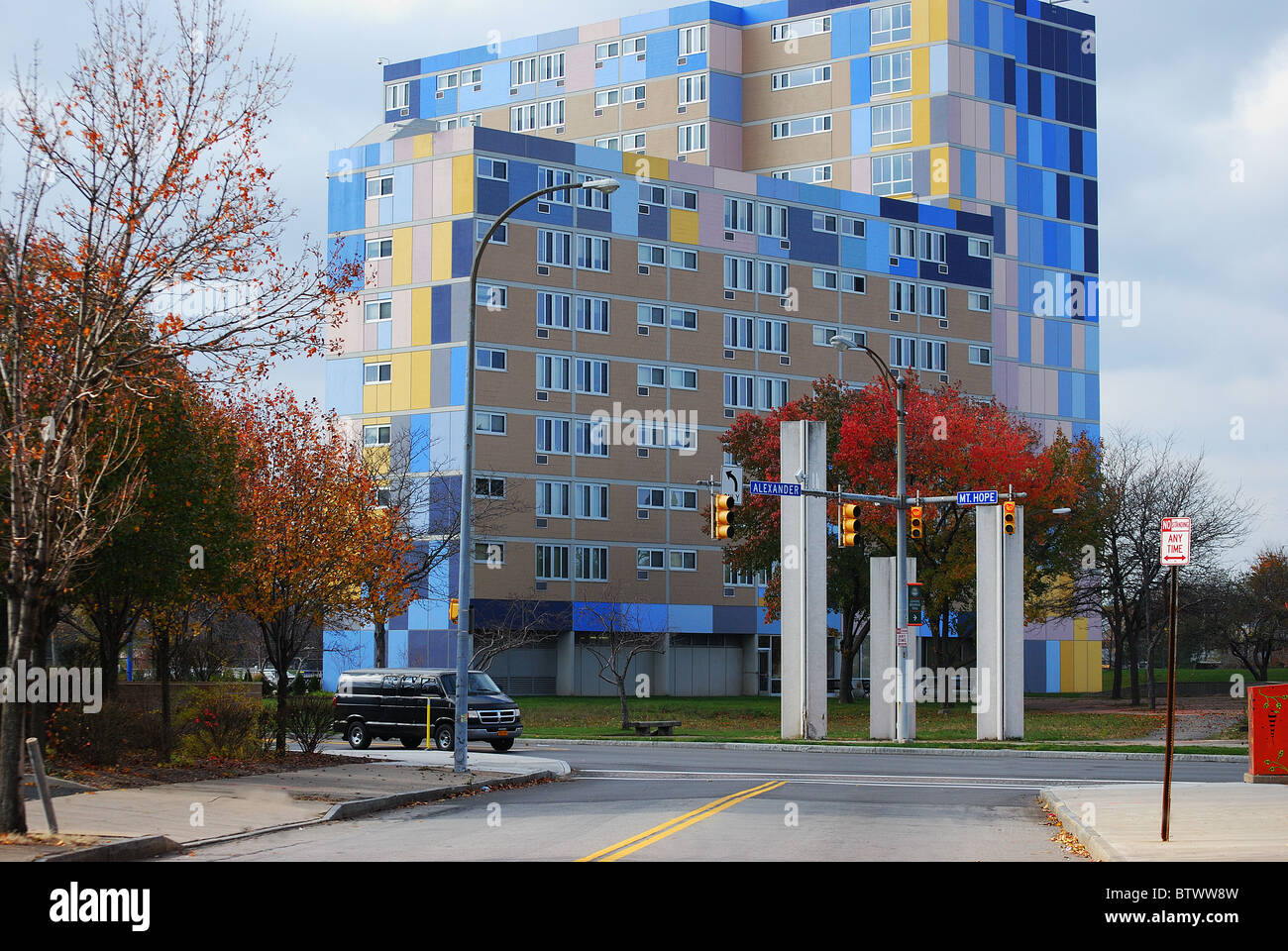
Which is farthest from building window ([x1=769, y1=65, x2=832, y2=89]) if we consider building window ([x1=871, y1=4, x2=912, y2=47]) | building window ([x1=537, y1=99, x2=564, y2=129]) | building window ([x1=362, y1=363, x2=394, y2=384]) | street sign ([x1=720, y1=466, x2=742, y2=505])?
street sign ([x1=720, y1=466, x2=742, y2=505])

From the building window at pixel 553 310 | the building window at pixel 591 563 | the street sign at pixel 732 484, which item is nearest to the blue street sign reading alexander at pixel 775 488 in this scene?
the street sign at pixel 732 484

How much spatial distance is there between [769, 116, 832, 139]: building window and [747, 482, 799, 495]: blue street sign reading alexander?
60.6 m

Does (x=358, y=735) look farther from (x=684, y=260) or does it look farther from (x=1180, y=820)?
(x=684, y=260)

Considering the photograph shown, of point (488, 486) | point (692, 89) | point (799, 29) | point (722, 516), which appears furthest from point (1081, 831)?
point (799, 29)

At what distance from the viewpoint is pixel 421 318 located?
6894 cm

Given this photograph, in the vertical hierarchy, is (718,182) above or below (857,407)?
above

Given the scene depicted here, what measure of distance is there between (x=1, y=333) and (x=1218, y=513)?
53880 mm

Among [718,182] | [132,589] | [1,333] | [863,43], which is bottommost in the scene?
[132,589]

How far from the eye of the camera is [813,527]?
37094 millimetres

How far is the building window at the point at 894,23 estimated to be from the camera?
87.2 meters

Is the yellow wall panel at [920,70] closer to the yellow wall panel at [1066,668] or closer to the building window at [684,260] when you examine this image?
the building window at [684,260]

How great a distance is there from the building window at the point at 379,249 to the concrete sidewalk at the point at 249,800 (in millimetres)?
46536
